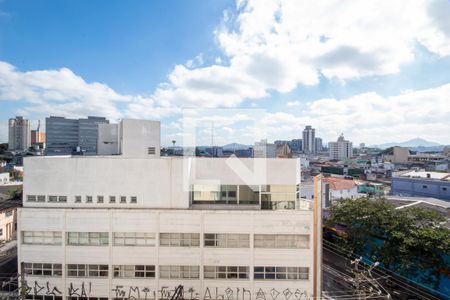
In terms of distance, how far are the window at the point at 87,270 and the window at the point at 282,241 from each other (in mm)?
8829

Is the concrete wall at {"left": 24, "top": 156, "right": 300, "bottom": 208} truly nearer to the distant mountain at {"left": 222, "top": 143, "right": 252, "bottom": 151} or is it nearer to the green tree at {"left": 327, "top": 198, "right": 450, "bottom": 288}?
the distant mountain at {"left": 222, "top": 143, "right": 252, "bottom": 151}

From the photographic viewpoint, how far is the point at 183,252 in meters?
14.1

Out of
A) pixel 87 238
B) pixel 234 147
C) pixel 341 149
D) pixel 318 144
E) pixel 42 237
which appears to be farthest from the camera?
pixel 318 144

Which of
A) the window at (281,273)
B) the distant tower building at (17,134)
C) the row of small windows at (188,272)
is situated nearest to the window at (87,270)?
the row of small windows at (188,272)

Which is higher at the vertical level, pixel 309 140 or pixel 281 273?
pixel 309 140

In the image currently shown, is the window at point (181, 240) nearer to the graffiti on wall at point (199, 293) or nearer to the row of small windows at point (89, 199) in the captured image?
the graffiti on wall at point (199, 293)

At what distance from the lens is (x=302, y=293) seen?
14008 millimetres

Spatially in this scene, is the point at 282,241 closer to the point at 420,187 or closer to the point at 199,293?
the point at 199,293

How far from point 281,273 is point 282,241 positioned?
1.78 m

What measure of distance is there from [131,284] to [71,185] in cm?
674

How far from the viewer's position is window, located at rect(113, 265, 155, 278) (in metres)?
14.2

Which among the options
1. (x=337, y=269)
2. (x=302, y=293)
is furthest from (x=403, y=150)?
(x=302, y=293)

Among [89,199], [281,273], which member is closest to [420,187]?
[281,273]

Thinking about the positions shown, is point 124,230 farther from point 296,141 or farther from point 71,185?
point 296,141
